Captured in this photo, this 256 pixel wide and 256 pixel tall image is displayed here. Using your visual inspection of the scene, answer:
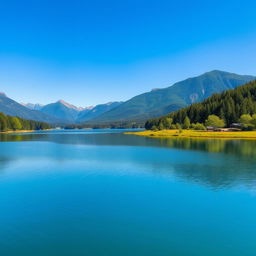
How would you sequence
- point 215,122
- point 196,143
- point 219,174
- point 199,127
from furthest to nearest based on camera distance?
point 199,127 → point 215,122 → point 196,143 → point 219,174

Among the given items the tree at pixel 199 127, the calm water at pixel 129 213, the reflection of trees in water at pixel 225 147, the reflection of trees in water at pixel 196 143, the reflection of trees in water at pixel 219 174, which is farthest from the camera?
the tree at pixel 199 127

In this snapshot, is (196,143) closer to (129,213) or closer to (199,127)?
(199,127)

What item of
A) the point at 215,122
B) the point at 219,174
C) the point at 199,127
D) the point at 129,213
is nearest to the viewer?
the point at 129,213

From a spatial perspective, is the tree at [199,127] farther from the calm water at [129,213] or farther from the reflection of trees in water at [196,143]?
the calm water at [129,213]

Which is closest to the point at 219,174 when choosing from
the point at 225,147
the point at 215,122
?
the point at 225,147

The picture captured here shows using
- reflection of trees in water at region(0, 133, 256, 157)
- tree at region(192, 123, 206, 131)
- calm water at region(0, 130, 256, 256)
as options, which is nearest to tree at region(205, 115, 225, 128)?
tree at region(192, 123, 206, 131)

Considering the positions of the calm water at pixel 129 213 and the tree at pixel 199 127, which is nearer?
the calm water at pixel 129 213

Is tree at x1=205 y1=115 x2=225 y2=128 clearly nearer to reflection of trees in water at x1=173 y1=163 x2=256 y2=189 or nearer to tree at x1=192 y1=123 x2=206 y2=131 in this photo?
tree at x1=192 y1=123 x2=206 y2=131

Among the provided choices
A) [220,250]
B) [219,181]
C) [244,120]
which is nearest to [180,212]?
[220,250]

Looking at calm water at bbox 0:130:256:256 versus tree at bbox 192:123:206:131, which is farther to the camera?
tree at bbox 192:123:206:131

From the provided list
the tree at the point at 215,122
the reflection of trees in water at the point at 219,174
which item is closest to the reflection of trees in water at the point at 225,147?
the reflection of trees in water at the point at 219,174

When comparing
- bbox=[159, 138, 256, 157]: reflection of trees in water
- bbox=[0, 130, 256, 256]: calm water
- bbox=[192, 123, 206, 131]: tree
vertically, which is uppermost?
bbox=[192, 123, 206, 131]: tree

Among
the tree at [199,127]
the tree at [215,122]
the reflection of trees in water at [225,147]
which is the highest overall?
the tree at [215,122]

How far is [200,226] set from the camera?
19344 millimetres
